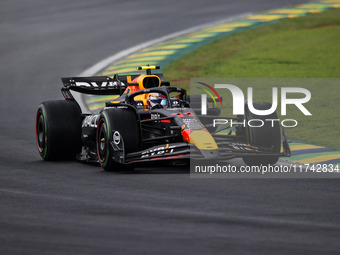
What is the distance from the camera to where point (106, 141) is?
11719mm

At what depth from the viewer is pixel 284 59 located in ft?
83.8

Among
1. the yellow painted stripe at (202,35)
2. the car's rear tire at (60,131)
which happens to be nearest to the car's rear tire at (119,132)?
the car's rear tire at (60,131)

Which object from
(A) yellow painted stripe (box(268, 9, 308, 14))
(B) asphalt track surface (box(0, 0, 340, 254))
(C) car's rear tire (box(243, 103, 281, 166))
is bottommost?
(B) asphalt track surface (box(0, 0, 340, 254))

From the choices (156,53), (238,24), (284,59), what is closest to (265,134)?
(284,59)

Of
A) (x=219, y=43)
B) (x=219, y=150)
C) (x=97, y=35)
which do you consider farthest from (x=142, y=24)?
(x=219, y=150)

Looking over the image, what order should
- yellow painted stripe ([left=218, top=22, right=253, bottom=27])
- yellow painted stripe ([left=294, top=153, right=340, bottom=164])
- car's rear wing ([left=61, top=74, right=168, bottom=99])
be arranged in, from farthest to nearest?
yellow painted stripe ([left=218, top=22, right=253, bottom=27]), car's rear wing ([left=61, top=74, right=168, bottom=99]), yellow painted stripe ([left=294, top=153, right=340, bottom=164])

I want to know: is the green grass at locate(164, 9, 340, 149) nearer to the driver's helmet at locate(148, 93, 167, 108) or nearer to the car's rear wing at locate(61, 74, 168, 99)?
the car's rear wing at locate(61, 74, 168, 99)

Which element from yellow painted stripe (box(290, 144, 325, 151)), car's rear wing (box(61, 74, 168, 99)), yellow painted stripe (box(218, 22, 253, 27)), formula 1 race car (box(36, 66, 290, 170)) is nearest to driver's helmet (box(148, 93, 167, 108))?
formula 1 race car (box(36, 66, 290, 170))

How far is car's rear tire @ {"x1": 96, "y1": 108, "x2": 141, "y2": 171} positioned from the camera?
38.0 ft

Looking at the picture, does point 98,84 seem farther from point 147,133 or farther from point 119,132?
point 119,132

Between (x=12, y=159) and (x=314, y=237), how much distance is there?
7.18m

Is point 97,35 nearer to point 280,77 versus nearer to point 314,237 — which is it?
point 280,77

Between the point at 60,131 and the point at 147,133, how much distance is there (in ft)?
5.99

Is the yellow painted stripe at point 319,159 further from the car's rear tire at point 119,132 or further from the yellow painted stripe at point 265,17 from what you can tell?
the yellow painted stripe at point 265,17
